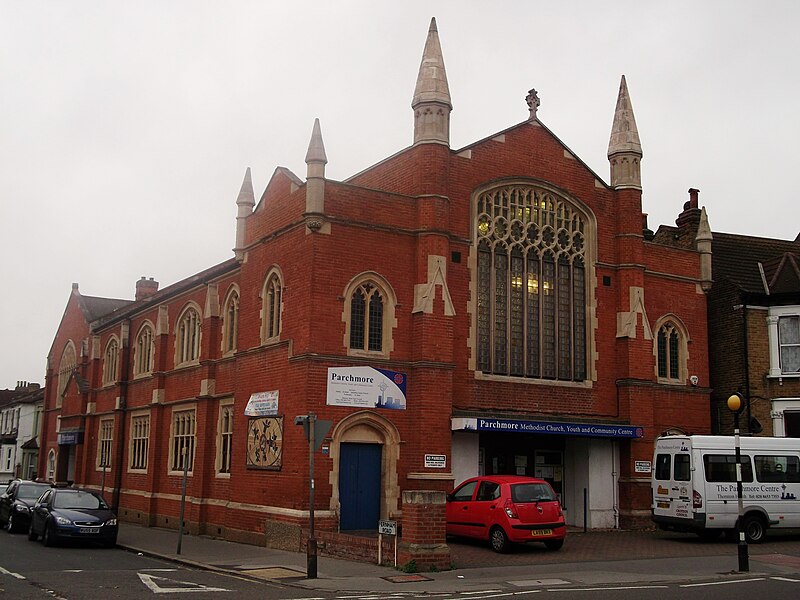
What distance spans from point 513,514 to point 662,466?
5691 mm

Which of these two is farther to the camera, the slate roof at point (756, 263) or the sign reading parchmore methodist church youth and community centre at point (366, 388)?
the slate roof at point (756, 263)

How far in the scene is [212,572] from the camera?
17.0 metres

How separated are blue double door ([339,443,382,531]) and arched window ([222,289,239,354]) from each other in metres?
7.12

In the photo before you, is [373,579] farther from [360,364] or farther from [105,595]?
[360,364]

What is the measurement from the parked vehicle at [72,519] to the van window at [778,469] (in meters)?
16.1

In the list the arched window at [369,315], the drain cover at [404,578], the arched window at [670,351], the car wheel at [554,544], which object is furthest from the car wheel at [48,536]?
the arched window at [670,351]

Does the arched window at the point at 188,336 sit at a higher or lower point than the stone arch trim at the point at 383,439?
higher

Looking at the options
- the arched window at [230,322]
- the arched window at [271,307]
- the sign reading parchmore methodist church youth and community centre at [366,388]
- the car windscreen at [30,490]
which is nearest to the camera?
the sign reading parchmore methodist church youth and community centre at [366,388]

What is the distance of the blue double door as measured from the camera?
20938 millimetres

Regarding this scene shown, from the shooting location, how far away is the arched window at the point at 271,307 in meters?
23.0

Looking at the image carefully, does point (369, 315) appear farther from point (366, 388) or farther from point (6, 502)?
point (6, 502)

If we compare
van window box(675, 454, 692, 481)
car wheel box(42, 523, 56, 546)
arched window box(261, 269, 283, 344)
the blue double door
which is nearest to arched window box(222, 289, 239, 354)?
arched window box(261, 269, 283, 344)

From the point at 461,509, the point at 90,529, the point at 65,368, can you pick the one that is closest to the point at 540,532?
the point at 461,509

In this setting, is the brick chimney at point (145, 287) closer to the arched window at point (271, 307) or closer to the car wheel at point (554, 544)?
the arched window at point (271, 307)
